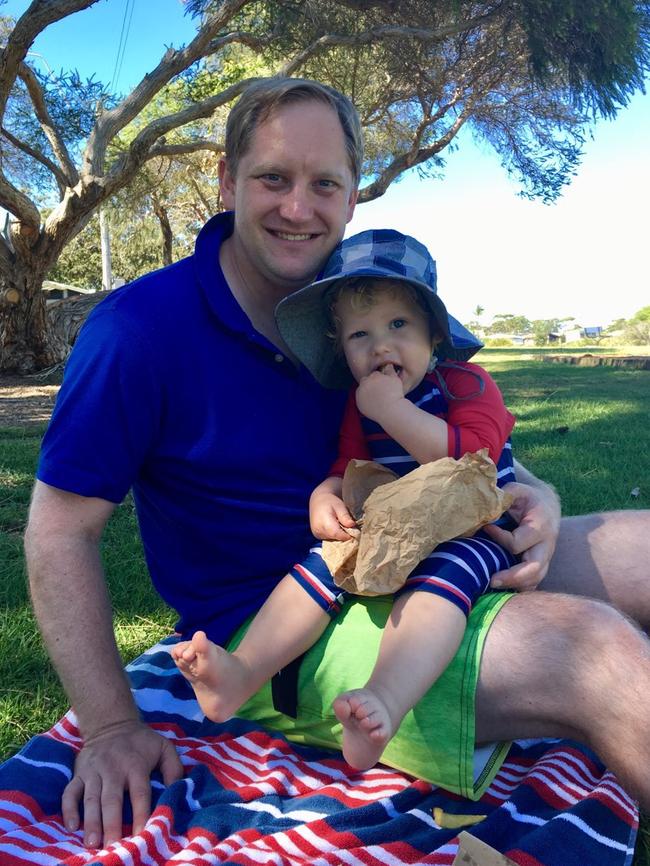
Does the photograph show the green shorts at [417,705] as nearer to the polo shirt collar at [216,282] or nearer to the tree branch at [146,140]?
the polo shirt collar at [216,282]

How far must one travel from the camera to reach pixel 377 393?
2092 millimetres

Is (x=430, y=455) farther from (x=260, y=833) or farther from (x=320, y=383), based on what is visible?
(x=260, y=833)

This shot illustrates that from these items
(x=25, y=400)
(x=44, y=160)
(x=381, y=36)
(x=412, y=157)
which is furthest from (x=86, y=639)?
(x=412, y=157)

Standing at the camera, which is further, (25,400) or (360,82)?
(360,82)

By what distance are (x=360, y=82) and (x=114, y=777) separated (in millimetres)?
14091

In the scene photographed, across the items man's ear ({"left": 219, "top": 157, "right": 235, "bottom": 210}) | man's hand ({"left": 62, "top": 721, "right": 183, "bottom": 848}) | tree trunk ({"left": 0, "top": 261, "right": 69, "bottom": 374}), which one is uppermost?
tree trunk ({"left": 0, "top": 261, "right": 69, "bottom": 374})

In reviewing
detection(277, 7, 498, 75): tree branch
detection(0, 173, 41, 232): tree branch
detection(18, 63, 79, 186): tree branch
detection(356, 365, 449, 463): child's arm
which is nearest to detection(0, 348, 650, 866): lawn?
detection(356, 365, 449, 463): child's arm

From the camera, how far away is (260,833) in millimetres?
1831

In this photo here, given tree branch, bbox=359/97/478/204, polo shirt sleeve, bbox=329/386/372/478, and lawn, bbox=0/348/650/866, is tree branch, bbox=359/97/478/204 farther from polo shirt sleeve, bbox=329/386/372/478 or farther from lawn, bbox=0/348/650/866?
polo shirt sleeve, bbox=329/386/372/478

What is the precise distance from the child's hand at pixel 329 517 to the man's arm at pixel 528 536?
1.33 ft

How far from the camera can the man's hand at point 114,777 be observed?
5.92ft

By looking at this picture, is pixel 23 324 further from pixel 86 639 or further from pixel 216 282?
pixel 86 639

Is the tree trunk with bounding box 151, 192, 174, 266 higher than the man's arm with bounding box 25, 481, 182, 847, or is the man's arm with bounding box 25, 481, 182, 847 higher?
the tree trunk with bounding box 151, 192, 174, 266

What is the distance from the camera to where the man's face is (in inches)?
89.0
